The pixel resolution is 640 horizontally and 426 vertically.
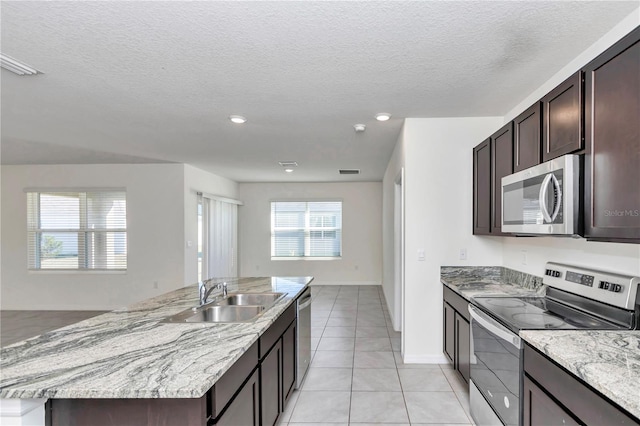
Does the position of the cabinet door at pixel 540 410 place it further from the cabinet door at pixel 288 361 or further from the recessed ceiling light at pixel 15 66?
the recessed ceiling light at pixel 15 66

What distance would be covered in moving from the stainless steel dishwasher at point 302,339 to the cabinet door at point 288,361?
0.34ft

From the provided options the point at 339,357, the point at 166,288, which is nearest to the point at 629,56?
the point at 339,357

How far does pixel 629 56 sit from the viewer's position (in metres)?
1.40

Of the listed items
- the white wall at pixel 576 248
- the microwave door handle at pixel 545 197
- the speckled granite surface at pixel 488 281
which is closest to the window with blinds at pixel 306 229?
the speckled granite surface at pixel 488 281

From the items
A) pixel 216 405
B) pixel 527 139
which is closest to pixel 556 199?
pixel 527 139

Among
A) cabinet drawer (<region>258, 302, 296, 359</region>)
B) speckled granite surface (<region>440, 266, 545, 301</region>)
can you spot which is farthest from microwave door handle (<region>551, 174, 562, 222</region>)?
cabinet drawer (<region>258, 302, 296, 359</region>)

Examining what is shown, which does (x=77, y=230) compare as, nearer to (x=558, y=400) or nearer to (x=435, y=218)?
(x=435, y=218)

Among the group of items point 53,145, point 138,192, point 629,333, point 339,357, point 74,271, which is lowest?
point 339,357

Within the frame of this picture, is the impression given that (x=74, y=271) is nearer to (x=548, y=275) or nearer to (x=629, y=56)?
(x=548, y=275)

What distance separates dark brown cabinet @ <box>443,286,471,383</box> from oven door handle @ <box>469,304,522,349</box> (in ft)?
0.99

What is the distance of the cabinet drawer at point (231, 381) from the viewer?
130cm

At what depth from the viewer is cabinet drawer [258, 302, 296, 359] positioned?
6.34 feet

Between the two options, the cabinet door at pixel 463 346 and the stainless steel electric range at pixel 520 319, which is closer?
the stainless steel electric range at pixel 520 319

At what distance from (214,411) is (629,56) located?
2.18 metres
